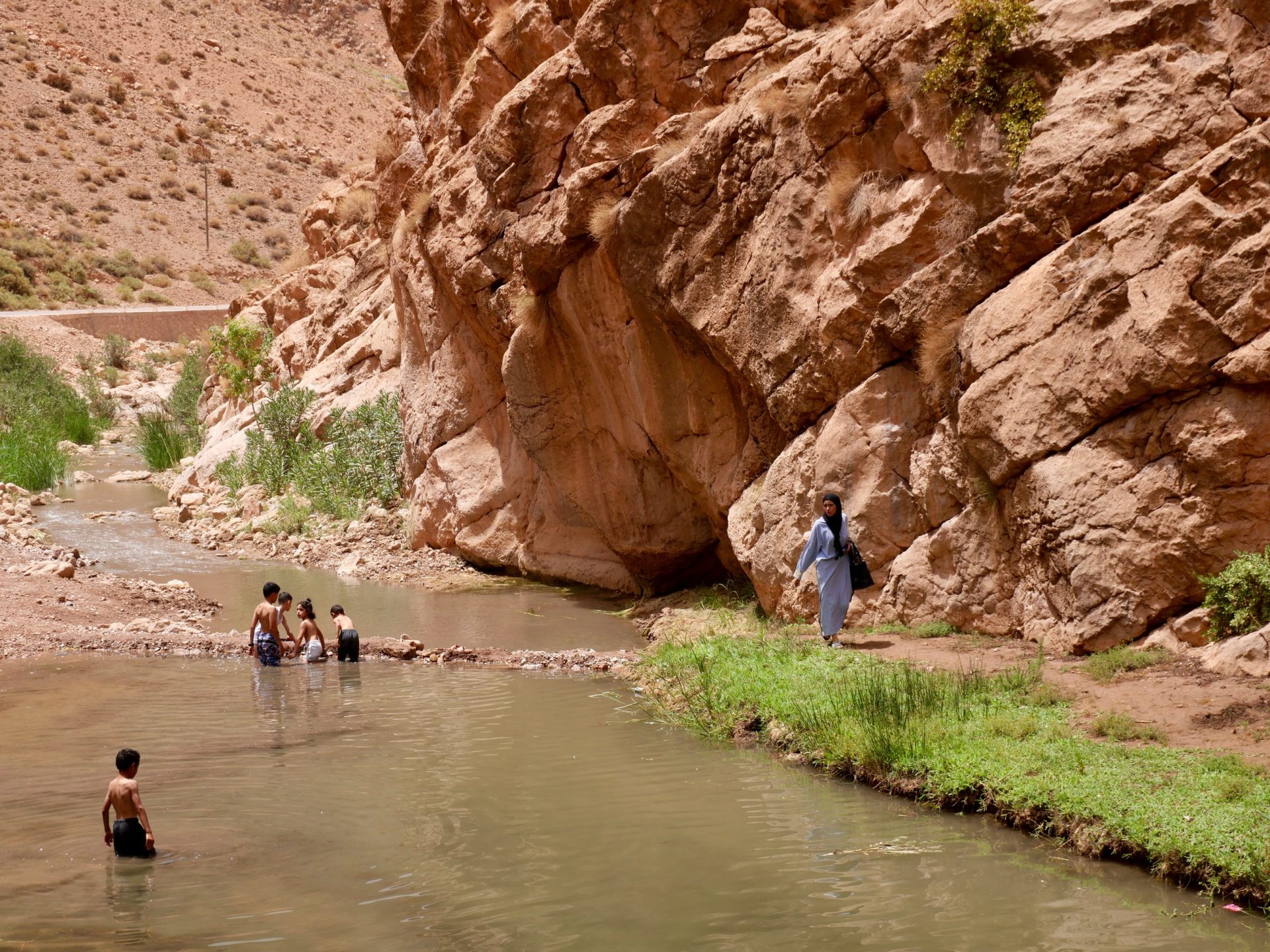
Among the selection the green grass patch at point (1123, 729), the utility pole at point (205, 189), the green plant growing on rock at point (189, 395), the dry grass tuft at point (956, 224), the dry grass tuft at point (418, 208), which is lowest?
the green grass patch at point (1123, 729)

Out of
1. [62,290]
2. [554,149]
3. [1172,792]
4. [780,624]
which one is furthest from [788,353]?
[62,290]

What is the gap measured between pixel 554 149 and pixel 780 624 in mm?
6981

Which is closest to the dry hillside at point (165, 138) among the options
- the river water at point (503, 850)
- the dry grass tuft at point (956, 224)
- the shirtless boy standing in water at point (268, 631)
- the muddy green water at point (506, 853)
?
the shirtless boy standing in water at point (268, 631)

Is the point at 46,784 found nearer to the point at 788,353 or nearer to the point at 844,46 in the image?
the point at 788,353

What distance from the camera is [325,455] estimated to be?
74.5 feet

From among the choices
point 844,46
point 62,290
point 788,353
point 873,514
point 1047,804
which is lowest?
point 1047,804

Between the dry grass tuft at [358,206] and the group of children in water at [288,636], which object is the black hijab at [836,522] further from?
the dry grass tuft at [358,206]

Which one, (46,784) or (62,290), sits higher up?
(62,290)

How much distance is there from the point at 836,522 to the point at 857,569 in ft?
1.43

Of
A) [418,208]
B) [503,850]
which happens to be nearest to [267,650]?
[503,850]

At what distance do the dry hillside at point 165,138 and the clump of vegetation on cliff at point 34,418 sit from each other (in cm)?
1151

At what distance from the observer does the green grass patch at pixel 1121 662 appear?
8.09m

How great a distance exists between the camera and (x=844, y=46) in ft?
36.7

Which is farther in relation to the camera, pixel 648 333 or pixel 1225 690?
pixel 648 333
